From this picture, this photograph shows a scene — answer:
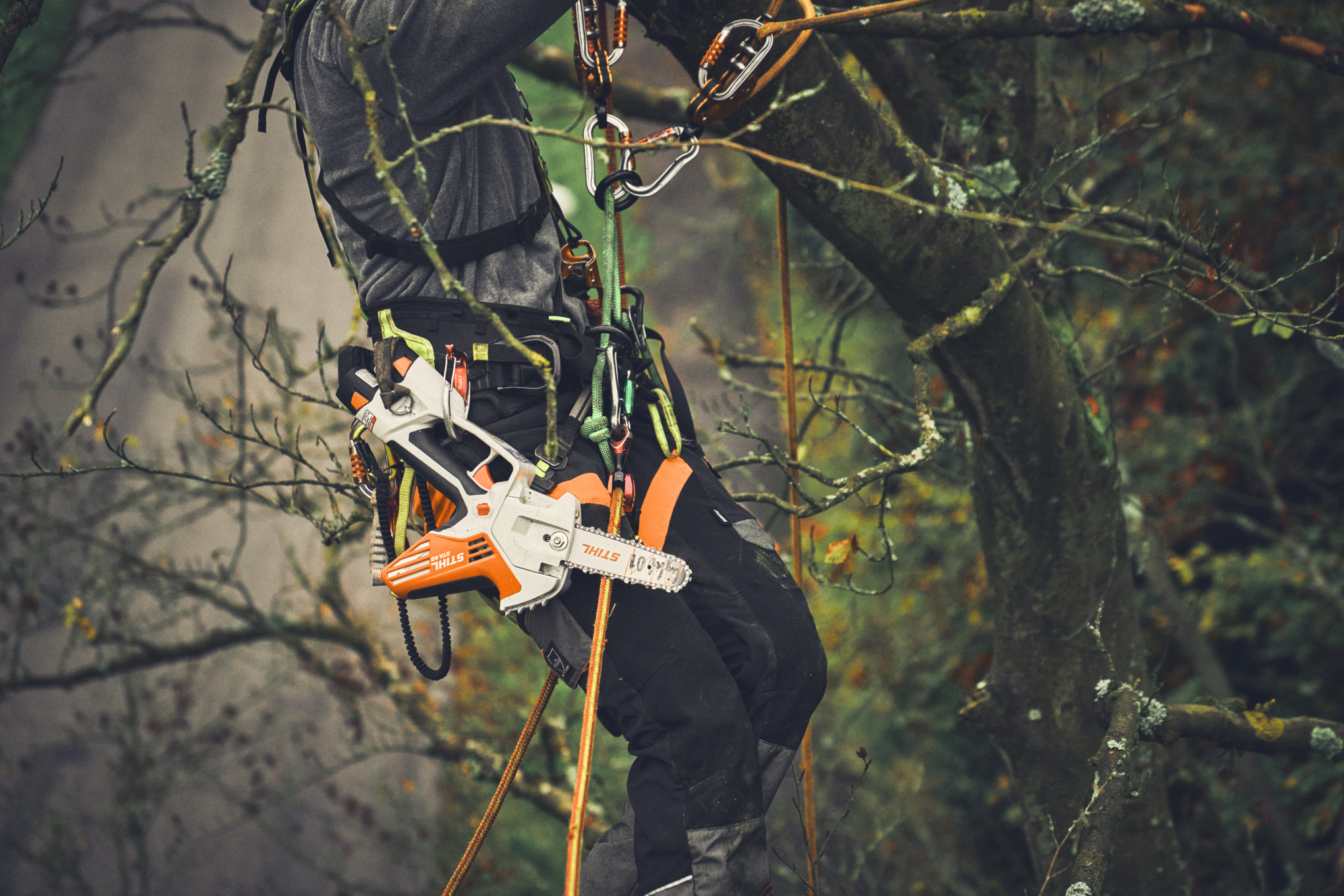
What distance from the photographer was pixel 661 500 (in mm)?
2010

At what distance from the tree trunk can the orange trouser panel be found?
697 mm

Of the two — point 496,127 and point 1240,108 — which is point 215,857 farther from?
point 1240,108

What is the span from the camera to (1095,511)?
9.15ft

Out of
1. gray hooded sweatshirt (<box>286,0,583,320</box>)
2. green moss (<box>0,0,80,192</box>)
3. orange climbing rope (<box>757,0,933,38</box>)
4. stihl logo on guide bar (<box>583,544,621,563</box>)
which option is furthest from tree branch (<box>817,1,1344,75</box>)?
green moss (<box>0,0,80,192</box>)

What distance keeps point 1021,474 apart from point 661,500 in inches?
47.5

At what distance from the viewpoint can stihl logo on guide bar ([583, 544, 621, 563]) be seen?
1810 mm

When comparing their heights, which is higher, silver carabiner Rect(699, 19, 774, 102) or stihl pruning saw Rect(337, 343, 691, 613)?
silver carabiner Rect(699, 19, 774, 102)

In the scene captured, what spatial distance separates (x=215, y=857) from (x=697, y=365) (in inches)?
247

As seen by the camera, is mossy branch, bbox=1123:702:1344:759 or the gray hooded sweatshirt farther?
mossy branch, bbox=1123:702:1344:759

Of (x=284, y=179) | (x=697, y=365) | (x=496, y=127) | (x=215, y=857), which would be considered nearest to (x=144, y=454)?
(x=215, y=857)

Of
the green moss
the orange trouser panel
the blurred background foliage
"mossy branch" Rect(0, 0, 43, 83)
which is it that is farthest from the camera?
the green moss

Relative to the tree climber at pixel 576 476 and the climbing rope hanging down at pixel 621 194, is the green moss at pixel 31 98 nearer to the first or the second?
the tree climber at pixel 576 476

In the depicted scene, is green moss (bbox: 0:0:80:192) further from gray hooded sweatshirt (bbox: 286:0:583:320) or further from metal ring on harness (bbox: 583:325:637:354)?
metal ring on harness (bbox: 583:325:637:354)

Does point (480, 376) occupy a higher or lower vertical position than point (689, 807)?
higher
